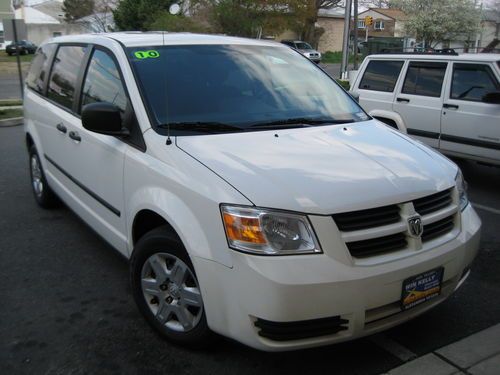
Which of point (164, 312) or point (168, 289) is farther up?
point (168, 289)

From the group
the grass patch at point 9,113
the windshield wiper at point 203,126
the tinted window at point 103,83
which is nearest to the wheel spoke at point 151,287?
the windshield wiper at point 203,126

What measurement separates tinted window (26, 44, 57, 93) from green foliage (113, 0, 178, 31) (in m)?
33.8

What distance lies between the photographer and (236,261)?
98.7 inches

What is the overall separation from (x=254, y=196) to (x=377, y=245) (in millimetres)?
661

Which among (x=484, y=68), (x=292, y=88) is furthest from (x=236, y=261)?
(x=484, y=68)

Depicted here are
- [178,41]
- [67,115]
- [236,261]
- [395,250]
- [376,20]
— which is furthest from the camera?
[376,20]

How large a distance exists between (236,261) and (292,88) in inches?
72.1

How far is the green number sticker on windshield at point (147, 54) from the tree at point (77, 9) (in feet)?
152

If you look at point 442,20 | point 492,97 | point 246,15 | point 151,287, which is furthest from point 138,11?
point 151,287

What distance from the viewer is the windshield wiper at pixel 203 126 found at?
324 cm

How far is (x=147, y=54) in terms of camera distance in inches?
144

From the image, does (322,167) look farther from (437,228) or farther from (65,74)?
(65,74)

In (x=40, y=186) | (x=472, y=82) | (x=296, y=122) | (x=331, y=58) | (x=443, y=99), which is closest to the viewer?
(x=296, y=122)

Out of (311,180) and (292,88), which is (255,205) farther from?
(292,88)
